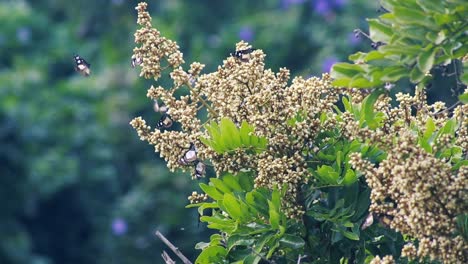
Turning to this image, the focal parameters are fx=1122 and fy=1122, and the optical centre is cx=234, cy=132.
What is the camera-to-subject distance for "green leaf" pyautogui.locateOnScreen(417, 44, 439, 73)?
2943 mm

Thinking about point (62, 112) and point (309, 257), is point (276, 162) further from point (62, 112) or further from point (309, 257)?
point (62, 112)

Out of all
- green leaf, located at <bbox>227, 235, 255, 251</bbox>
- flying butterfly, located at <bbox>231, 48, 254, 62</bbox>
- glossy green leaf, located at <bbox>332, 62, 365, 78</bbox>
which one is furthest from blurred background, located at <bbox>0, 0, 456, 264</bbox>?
glossy green leaf, located at <bbox>332, 62, 365, 78</bbox>

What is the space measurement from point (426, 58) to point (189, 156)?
0.83 m

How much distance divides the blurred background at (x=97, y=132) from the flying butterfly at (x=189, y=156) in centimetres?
655

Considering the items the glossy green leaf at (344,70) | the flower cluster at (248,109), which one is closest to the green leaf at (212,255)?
the flower cluster at (248,109)

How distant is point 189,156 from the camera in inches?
135

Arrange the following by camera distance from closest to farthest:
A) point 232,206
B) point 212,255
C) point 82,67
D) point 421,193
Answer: point 421,193, point 232,206, point 212,255, point 82,67

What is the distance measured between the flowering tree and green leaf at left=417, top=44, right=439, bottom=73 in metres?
0.10

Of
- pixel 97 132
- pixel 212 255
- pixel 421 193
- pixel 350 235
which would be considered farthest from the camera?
pixel 97 132

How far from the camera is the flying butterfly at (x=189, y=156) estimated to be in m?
3.42

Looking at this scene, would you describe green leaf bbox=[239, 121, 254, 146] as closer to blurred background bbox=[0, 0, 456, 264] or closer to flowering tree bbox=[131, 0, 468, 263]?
flowering tree bbox=[131, 0, 468, 263]

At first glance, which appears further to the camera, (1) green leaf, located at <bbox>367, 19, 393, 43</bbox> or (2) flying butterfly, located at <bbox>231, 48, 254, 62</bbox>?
(2) flying butterfly, located at <bbox>231, 48, 254, 62</bbox>

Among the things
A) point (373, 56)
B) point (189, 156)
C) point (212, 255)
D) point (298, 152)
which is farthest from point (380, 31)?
point (212, 255)

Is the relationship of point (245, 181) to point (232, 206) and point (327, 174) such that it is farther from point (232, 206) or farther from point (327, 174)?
point (327, 174)
